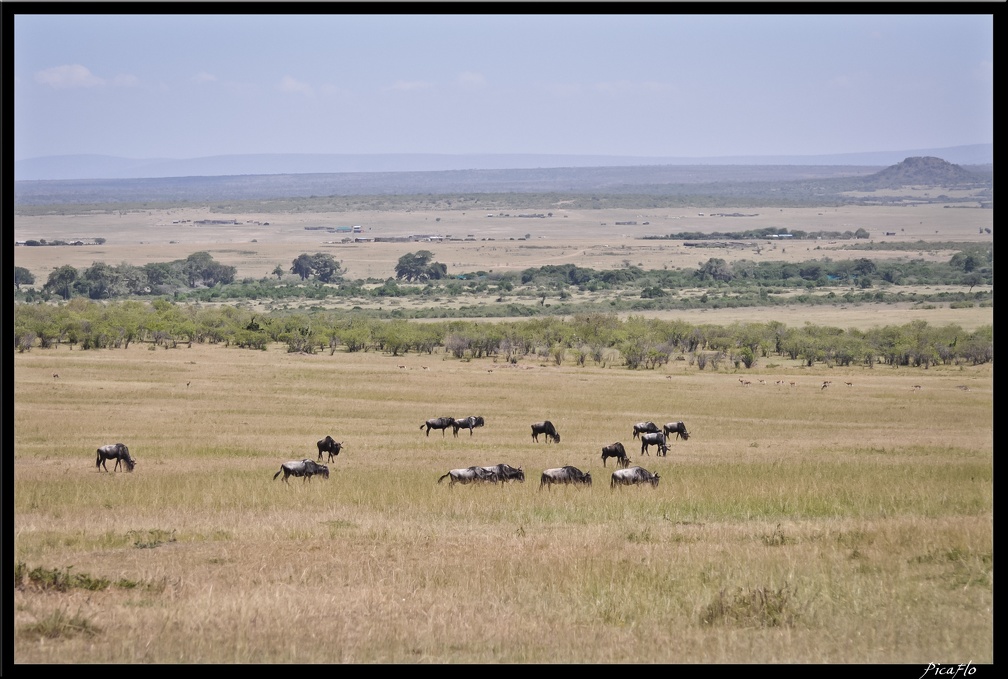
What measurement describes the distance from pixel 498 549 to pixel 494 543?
1.40 feet

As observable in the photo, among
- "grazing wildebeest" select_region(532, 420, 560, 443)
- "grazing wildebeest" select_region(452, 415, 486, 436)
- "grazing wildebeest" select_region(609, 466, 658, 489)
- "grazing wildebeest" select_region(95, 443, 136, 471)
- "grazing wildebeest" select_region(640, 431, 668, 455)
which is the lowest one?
"grazing wildebeest" select_region(452, 415, 486, 436)

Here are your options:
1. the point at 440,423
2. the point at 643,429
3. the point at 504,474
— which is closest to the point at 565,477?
the point at 504,474

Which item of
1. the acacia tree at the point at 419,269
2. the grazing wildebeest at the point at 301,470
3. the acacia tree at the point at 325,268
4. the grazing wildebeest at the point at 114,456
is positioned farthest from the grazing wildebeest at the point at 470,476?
the acacia tree at the point at 325,268

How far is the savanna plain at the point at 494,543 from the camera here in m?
8.44

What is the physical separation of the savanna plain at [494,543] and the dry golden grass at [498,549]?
0.04 metres

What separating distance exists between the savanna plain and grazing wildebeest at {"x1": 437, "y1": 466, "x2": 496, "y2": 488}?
1.70ft

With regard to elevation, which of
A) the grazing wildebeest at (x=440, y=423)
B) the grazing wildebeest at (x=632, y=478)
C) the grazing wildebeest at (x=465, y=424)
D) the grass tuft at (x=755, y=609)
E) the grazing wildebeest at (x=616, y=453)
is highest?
the grass tuft at (x=755, y=609)

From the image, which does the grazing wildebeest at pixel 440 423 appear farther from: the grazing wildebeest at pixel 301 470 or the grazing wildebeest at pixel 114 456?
the grazing wildebeest at pixel 114 456

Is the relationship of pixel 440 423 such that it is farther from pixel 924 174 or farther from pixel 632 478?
pixel 924 174

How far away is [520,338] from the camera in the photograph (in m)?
66.4

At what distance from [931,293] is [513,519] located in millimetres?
79718

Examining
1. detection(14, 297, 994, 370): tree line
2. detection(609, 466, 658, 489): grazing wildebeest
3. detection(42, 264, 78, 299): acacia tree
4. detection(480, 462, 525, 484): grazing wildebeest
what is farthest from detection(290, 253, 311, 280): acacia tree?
detection(609, 466, 658, 489): grazing wildebeest

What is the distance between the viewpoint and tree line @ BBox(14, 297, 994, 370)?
57.6 m

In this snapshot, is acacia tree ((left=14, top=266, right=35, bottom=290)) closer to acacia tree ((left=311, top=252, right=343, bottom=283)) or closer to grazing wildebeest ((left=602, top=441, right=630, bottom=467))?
acacia tree ((left=311, top=252, right=343, bottom=283))
